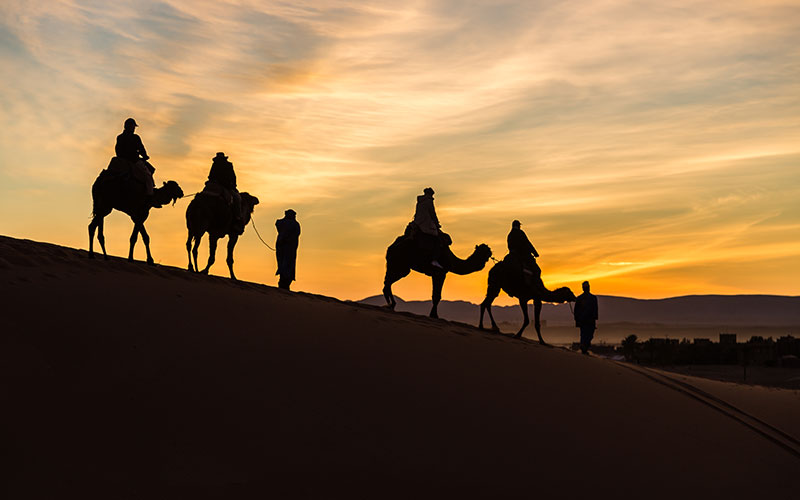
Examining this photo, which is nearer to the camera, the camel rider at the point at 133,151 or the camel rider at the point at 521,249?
the camel rider at the point at 133,151

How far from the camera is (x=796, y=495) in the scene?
9.99 metres

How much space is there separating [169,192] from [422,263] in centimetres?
656

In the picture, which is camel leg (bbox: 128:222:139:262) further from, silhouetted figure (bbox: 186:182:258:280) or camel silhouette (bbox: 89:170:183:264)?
silhouetted figure (bbox: 186:182:258:280)

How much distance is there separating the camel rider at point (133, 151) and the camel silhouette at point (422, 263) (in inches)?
282

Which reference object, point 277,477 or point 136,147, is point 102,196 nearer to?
point 136,147

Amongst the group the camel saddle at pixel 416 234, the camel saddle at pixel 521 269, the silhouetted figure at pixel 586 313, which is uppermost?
the camel saddle at pixel 416 234

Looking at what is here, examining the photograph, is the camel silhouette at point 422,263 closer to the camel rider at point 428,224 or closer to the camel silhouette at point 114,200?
the camel rider at point 428,224

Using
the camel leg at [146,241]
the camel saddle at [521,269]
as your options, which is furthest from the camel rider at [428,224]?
the camel leg at [146,241]

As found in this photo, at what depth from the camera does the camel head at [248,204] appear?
21.4 metres

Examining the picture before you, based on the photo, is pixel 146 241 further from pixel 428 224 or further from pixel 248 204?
pixel 428 224

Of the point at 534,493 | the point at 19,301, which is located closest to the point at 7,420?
the point at 19,301

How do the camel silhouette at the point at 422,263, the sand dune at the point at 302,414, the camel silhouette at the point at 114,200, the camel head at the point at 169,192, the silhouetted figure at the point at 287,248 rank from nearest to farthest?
the sand dune at the point at 302,414
the camel silhouette at the point at 114,200
the camel head at the point at 169,192
the camel silhouette at the point at 422,263
the silhouetted figure at the point at 287,248

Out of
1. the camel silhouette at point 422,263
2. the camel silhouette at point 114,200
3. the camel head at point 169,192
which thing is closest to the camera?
the camel silhouette at point 114,200

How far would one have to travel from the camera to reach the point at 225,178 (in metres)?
20.2
